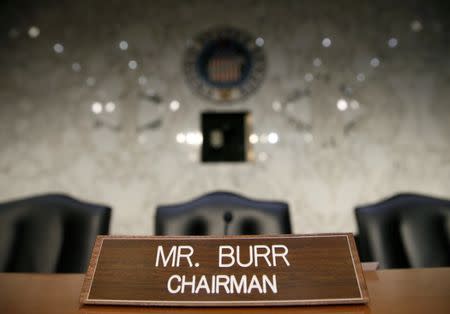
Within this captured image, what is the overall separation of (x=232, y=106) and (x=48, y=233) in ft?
5.16

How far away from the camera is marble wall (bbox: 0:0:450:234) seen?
2275 mm

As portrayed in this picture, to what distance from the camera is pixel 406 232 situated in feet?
3.76

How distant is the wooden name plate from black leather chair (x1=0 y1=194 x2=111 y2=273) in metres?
0.56

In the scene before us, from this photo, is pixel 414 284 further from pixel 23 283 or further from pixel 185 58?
pixel 185 58

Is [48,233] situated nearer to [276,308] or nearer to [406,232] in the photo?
[276,308]

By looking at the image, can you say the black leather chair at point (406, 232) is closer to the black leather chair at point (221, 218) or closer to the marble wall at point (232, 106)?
the black leather chair at point (221, 218)

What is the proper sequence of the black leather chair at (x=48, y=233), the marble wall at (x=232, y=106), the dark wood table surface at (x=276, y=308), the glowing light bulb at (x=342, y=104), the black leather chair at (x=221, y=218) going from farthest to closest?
the glowing light bulb at (x=342, y=104)
the marble wall at (x=232, y=106)
the black leather chair at (x=221, y=218)
the black leather chair at (x=48, y=233)
the dark wood table surface at (x=276, y=308)

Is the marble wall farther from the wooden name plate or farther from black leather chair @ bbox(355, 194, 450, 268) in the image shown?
the wooden name plate

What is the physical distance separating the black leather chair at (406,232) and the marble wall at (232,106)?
3.33ft

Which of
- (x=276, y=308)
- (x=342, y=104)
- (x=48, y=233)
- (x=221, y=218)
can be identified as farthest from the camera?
(x=342, y=104)

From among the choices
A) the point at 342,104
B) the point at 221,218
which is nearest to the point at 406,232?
the point at 221,218

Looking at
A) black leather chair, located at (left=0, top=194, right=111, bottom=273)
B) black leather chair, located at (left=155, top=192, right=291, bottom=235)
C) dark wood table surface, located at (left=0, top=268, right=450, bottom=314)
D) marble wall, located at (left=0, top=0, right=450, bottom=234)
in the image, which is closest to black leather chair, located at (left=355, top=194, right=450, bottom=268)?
black leather chair, located at (left=155, top=192, right=291, bottom=235)

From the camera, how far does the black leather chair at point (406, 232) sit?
43.3 inches

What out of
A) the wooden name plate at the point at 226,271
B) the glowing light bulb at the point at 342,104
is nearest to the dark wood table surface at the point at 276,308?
the wooden name plate at the point at 226,271
